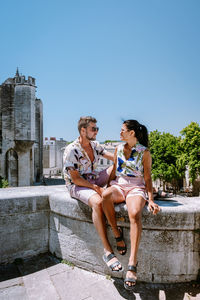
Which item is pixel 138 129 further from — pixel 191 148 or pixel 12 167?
pixel 12 167

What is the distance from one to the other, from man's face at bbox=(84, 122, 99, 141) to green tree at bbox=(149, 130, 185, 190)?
1936 cm

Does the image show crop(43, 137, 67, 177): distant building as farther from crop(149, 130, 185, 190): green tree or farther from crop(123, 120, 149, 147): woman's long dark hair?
crop(123, 120, 149, 147): woman's long dark hair

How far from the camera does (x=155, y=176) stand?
21.8 meters

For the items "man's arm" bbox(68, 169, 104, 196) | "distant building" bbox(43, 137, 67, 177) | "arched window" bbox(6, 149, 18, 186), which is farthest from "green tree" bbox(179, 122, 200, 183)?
"distant building" bbox(43, 137, 67, 177)

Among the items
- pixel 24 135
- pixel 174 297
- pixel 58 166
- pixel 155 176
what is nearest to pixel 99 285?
pixel 174 297

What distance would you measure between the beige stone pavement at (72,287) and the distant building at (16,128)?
22.6m

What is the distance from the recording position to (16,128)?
23.6 metres

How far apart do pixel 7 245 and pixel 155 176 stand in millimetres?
20316

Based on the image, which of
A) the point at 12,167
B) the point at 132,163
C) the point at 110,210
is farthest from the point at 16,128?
the point at 110,210

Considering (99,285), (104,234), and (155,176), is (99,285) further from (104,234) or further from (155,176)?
(155,176)

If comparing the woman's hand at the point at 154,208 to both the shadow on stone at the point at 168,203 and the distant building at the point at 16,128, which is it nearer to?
the shadow on stone at the point at 168,203

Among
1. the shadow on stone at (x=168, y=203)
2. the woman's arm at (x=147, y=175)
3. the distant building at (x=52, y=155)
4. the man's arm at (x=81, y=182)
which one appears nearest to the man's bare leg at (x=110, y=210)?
the man's arm at (x=81, y=182)

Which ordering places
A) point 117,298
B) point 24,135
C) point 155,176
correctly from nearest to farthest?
point 117,298 → point 155,176 → point 24,135

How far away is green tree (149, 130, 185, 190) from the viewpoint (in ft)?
71.7
